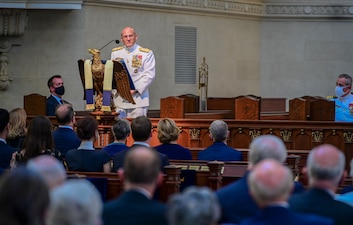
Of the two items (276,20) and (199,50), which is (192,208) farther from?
(276,20)

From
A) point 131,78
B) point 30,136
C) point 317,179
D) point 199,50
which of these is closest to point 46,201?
point 317,179

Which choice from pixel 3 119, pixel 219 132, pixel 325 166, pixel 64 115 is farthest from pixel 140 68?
pixel 325 166

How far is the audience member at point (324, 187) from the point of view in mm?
4762

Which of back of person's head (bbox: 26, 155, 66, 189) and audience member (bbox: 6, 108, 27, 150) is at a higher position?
audience member (bbox: 6, 108, 27, 150)

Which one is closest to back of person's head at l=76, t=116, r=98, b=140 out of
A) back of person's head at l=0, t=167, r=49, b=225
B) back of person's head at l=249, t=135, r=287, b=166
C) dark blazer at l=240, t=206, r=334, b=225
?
back of person's head at l=249, t=135, r=287, b=166

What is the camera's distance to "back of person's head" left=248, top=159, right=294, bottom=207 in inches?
166

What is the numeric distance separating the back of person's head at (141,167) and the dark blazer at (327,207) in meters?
0.84

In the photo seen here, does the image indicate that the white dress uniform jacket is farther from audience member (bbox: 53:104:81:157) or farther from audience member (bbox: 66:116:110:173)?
audience member (bbox: 66:116:110:173)

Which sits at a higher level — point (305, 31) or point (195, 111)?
point (305, 31)

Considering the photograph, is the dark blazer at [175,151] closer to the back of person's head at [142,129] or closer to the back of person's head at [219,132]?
the back of person's head at [219,132]

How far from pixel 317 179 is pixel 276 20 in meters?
16.5

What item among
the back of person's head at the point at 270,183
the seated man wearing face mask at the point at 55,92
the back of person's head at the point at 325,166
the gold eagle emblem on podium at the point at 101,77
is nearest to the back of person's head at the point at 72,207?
the back of person's head at the point at 270,183

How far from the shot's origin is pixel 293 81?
20922 millimetres

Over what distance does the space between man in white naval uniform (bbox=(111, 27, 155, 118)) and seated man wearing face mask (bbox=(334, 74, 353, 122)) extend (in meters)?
2.53
